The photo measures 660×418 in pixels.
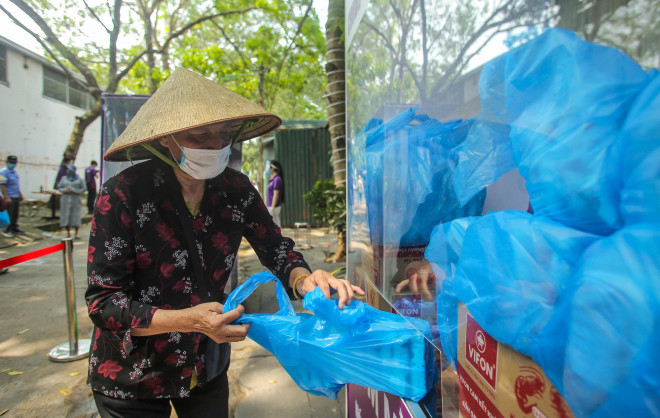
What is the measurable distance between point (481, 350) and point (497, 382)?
0.06 m

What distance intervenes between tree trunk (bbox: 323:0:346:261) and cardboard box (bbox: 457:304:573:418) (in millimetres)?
3514

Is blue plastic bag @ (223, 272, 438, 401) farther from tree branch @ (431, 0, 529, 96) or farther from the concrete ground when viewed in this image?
the concrete ground

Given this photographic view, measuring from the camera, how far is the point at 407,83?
54.7 inches

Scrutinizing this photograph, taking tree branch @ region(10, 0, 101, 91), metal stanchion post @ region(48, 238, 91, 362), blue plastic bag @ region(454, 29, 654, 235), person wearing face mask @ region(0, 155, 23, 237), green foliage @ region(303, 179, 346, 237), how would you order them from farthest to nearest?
tree branch @ region(10, 0, 101, 91)
person wearing face mask @ region(0, 155, 23, 237)
green foliage @ region(303, 179, 346, 237)
metal stanchion post @ region(48, 238, 91, 362)
blue plastic bag @ region(454, 29, 654, 235)

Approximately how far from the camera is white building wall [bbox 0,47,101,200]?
13336 millimetres

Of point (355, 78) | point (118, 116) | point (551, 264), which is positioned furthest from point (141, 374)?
point (118, 116)

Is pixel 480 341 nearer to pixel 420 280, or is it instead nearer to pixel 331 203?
pixel 420 280

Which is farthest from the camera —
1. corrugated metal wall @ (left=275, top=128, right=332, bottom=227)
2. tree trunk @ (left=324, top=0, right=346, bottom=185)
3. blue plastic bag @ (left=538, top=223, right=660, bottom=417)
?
corrugated metal wall @ (left=275, top=128, right=332, bottom=227)

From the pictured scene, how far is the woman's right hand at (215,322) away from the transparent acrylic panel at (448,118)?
52 cm

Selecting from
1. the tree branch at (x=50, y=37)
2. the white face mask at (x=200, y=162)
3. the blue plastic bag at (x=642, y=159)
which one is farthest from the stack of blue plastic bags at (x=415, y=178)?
the tree branch at (x=50, y=37)

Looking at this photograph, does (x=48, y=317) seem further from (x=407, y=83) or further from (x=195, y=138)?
(x=407, y=83)

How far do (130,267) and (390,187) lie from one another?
0.90 metres

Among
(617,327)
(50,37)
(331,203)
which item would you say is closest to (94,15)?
(50,37)

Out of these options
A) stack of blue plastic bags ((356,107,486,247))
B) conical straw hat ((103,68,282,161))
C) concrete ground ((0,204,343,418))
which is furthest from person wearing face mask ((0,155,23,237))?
stack of blue plastic bags ((356,107,486,247))
